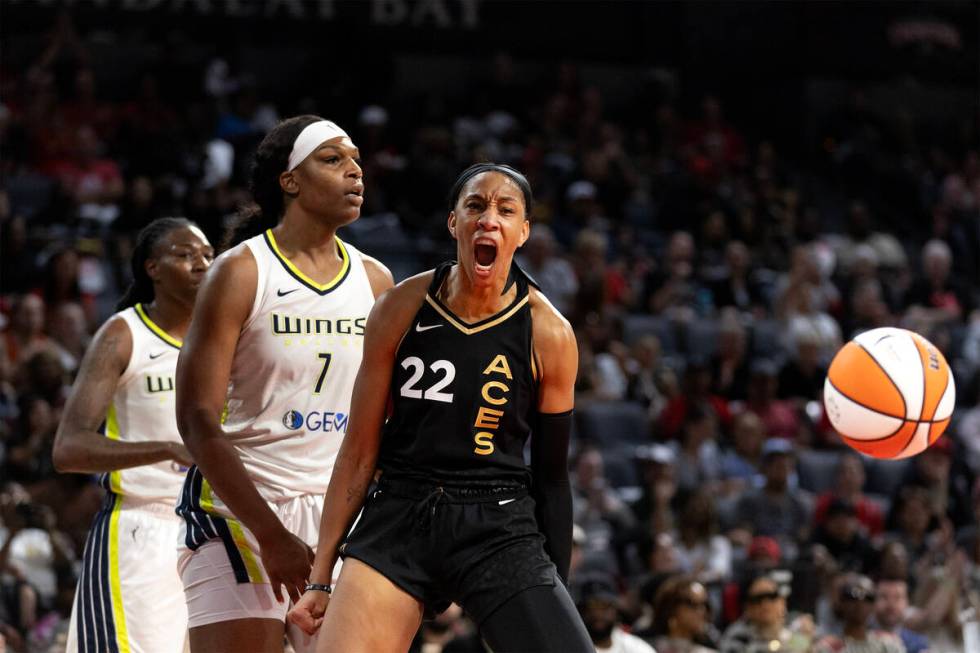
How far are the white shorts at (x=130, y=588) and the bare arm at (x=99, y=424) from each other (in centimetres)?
25

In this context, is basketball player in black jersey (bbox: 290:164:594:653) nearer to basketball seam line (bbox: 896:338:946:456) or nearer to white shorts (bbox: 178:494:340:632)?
white shorts (bbox: 178:494:340:632)

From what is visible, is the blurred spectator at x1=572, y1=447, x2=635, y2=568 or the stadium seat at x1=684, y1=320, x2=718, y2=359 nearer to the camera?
the blurred spectator at x1=572, y1=447, x2=635, y2=568

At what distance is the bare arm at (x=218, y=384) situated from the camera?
375 centimetres

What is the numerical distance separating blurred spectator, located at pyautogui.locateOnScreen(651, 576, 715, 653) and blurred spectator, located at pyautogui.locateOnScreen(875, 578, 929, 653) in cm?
163

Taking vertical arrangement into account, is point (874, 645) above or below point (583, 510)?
below

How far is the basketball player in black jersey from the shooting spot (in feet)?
11.6

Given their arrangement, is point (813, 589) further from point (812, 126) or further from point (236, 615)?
point (812, 126)

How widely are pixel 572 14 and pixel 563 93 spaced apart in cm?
166

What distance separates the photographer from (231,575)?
12.8 feet

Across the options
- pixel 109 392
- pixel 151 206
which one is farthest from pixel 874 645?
pixel 151 206

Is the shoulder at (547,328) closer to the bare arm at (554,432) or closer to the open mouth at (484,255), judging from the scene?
the bare arm at (554,432)

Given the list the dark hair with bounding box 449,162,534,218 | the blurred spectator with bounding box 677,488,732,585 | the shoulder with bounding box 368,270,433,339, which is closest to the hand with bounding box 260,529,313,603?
the shoulder with bounding box 368,270,433,339

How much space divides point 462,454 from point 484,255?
533 millimetres

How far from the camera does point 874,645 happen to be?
8.12 metres
